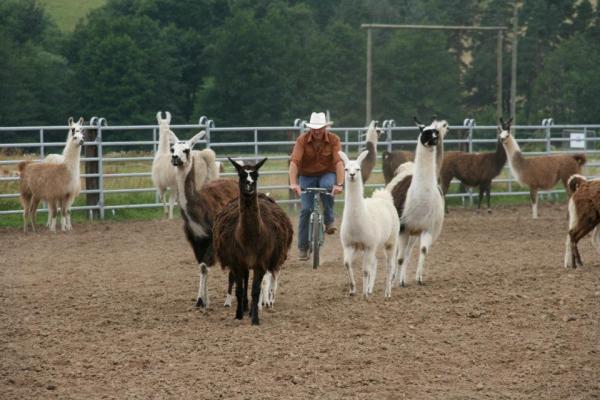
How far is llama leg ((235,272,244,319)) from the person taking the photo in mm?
8711

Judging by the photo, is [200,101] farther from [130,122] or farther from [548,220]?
[548,220]

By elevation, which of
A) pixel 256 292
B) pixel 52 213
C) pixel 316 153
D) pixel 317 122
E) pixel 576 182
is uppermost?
pixel 317 122

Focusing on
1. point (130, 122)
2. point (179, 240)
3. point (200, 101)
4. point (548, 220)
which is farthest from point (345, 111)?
point (179, 240)

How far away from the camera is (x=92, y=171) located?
61.4 feet

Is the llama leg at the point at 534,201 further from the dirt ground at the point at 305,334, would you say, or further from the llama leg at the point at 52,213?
the llama leg at the point at 52,213

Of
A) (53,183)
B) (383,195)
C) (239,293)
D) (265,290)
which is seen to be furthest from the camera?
(53,183)

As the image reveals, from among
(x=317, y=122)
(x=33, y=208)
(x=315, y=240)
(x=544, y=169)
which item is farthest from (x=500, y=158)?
(x=317, y=122)

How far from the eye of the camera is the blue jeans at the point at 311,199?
36.3ft

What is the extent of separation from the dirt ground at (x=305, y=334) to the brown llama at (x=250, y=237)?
1.22 ft

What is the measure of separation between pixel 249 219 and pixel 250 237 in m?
0.16

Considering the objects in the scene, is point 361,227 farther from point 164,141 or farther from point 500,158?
point 500,158

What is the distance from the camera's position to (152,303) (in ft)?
32.4

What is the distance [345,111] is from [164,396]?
152ft

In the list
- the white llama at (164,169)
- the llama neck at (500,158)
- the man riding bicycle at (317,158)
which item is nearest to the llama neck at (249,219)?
the man riding bicycle at (317,158)
